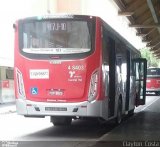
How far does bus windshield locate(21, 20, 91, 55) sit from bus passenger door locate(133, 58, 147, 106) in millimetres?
7577

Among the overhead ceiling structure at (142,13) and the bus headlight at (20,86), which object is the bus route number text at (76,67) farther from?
the overhead ceiling structure at (142,13)

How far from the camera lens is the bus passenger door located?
20.2 meters

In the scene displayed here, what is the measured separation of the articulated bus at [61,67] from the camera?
12.3 meters

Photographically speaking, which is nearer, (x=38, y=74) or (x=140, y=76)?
(x=38, y=74)

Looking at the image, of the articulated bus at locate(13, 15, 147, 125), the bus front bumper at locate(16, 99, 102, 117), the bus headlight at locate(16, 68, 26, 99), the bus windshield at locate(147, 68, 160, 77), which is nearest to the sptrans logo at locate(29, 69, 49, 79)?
the articulated bus at locate(13, 15, 147, 125)

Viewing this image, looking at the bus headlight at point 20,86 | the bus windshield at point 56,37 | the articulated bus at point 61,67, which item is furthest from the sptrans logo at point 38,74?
the bus windshield at point 56,37

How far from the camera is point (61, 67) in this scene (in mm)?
12477

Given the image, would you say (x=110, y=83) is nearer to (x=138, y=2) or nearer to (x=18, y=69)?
(x=18, y=69)

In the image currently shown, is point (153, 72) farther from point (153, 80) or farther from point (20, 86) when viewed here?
point (20, 86)

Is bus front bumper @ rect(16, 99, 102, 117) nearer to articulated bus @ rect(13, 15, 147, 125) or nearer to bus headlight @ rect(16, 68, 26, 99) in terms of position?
articulated bus @ rect(13, 15, 147, 125)

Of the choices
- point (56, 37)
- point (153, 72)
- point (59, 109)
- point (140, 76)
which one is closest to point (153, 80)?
point (153, 72)

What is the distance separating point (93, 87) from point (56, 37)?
1673 millimetres

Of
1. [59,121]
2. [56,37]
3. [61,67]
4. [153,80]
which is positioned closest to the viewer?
[61,67]

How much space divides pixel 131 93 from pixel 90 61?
6.85 metres
